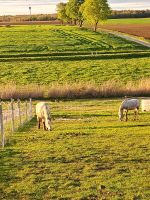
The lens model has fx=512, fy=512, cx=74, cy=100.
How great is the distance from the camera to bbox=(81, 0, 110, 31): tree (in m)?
140

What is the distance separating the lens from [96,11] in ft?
464

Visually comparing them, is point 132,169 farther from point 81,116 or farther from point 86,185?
point 81,116

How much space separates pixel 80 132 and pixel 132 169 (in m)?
7.86

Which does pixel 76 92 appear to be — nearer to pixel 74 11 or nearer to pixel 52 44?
pixel 52 44

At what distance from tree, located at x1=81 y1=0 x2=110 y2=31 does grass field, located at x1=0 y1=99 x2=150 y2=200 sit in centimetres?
11462

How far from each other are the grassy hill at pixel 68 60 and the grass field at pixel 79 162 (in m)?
29.5

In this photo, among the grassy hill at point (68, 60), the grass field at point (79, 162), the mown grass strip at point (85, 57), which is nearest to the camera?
the grass field at point (79, 162)

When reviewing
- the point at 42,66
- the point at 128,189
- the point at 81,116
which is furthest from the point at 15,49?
the point at 128,189

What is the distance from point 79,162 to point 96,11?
12635 cm

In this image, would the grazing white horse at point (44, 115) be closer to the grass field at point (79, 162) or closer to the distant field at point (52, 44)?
the grass field at point (79, 162)

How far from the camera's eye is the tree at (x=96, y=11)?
140375mm

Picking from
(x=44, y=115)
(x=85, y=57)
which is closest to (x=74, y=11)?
(x=85, y=57)

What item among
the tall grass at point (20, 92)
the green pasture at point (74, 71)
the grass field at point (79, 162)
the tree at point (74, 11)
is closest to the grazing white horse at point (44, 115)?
the grass field at point (79, 162)

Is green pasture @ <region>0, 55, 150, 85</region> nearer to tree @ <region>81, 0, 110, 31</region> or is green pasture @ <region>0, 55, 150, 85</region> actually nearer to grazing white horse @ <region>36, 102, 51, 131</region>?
grazing white horse @ <region>36, 102, 51, 131</region>
